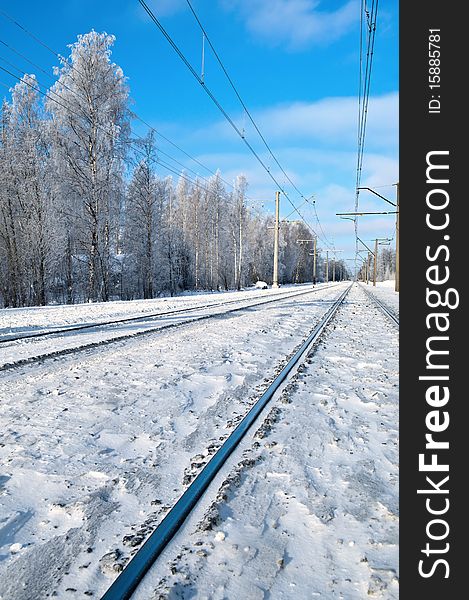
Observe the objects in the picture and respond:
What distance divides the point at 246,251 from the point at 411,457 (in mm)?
52308

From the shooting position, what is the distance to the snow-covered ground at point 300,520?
1.49 m

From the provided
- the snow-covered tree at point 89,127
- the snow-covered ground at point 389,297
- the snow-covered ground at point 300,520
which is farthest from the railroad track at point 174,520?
the snow-covered tree at point 89,127

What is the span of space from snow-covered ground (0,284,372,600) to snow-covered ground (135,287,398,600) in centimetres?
17

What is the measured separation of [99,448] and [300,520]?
143 centimetres

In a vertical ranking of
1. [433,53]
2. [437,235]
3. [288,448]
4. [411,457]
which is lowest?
[288,448]

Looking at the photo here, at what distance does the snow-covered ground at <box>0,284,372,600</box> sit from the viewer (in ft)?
5.41

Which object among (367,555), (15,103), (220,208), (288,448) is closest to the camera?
(367,555)

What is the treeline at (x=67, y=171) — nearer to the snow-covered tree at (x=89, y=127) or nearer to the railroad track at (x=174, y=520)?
the snow-covered tree at (x=89, y=127)

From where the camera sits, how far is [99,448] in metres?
2.73

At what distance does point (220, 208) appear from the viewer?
161 feet

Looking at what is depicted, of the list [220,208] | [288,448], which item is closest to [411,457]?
[288,448]

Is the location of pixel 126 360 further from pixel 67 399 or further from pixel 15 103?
pixel 15 103

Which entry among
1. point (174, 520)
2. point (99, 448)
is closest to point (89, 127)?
point (99, 448)

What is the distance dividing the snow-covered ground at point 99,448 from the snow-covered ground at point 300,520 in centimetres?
17
